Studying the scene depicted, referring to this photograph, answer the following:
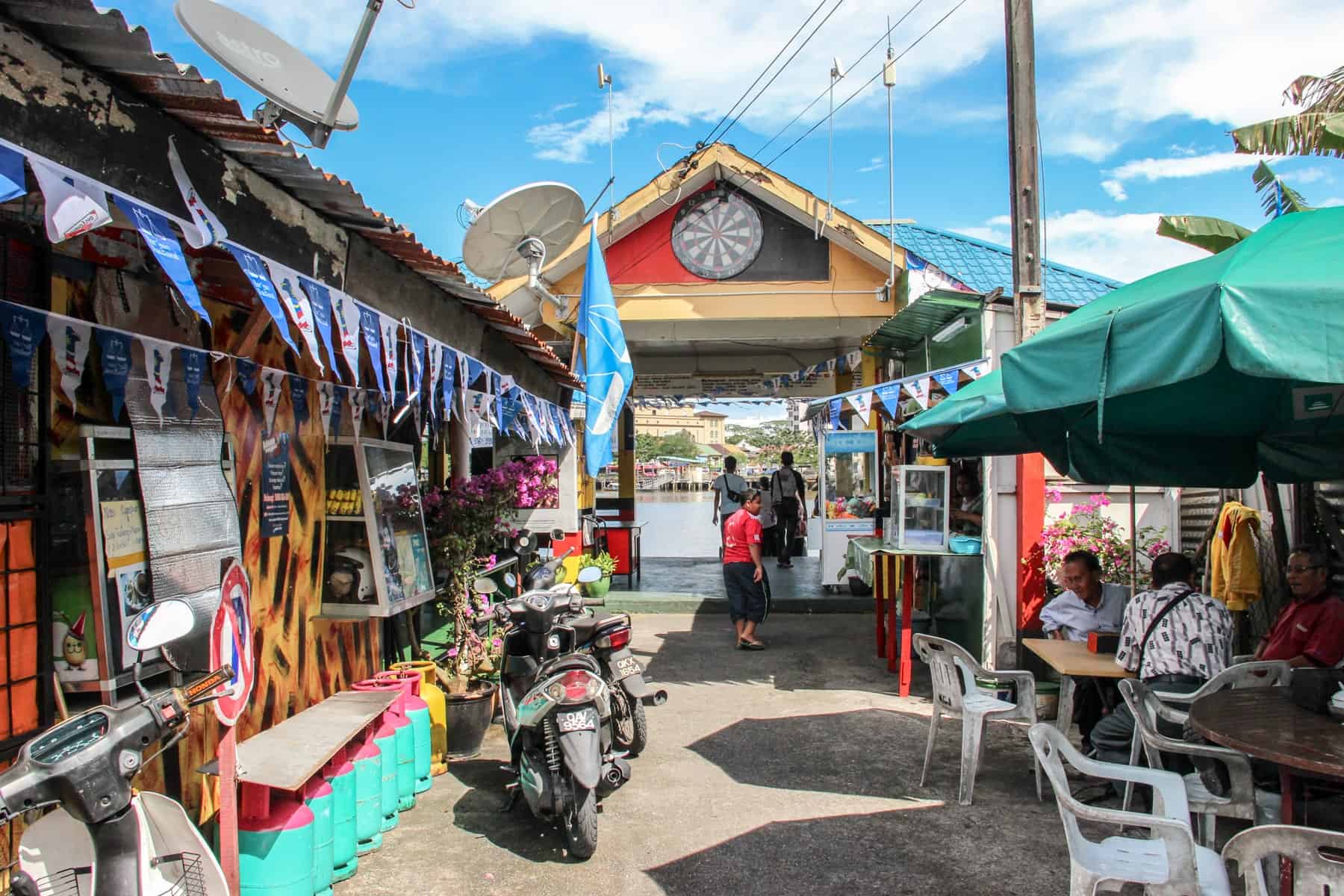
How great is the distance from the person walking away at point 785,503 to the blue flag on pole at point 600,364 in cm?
724

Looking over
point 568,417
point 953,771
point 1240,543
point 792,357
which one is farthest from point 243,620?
point 792,357

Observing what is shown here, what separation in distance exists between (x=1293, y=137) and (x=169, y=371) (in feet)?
27.3

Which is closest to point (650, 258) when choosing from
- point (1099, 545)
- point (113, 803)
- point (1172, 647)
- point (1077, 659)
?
point (1099, 545)

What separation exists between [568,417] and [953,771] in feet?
20.1

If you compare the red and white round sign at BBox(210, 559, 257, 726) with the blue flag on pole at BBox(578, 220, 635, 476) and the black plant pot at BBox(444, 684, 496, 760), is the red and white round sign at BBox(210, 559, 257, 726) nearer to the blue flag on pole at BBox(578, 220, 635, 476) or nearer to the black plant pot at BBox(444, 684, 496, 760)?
the black plant pot at BBox(444, 684, 496, 760)

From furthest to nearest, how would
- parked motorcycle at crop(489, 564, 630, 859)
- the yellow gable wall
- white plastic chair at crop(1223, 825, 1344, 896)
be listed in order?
1. the yellow gable wall
2. parked motorcycle at crop(489, 564, 630, 859)
3. white plastic chair at crop(1223, 825, 1344, 896)

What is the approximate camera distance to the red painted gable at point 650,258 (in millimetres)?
12750

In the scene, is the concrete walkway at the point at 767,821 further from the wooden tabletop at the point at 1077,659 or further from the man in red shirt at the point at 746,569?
the man in red shirt at the point at 746,569

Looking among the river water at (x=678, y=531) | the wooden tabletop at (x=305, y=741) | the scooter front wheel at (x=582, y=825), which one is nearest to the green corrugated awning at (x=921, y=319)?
the scooter front wheel at (x=582, y=825)

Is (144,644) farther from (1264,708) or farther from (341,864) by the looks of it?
(1264,708)

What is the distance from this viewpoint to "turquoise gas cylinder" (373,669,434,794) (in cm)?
544

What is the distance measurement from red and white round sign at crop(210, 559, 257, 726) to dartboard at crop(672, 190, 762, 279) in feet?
33.1

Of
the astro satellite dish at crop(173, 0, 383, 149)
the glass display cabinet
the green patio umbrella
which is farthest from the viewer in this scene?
the glass display cabinet

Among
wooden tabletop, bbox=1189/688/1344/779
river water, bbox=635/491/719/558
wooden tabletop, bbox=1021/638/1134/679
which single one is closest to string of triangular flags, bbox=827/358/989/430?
wooden tabletop, bbox=1021/638/1134/679
